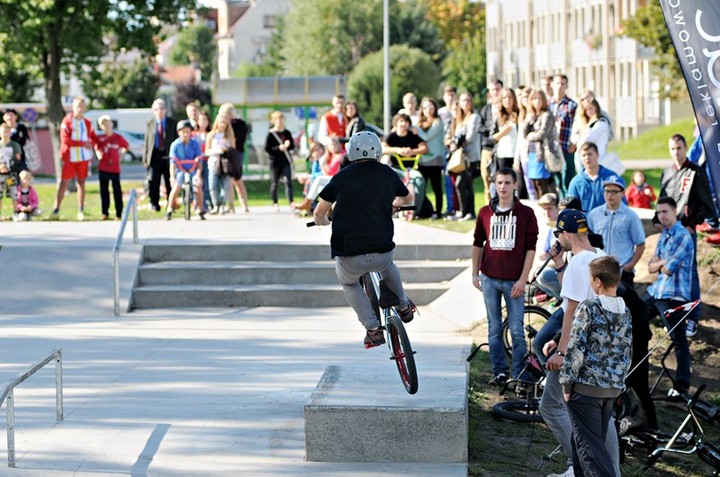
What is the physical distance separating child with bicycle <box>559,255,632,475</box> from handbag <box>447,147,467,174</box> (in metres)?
11.2

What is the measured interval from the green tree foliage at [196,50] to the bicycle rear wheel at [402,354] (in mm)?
147988

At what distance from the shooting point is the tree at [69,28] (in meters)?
33.8

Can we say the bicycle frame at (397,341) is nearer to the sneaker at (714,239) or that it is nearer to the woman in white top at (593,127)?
the sneaker at (714,239)

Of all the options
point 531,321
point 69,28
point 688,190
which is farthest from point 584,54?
point 531,321

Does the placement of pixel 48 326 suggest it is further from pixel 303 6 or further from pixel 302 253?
pixel 303 6

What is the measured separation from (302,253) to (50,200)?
1569cm

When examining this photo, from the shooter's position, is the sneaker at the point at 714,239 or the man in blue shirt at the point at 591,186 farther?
the sneaker at the point at 714,239

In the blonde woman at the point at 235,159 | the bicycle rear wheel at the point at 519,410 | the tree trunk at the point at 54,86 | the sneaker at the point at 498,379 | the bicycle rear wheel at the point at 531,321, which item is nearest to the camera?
the bicycle rear wheel at the point at 519,410

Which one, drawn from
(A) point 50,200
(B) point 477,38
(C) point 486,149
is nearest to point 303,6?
(B) point 477,38

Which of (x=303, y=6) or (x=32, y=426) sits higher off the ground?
(x=303, y=6)

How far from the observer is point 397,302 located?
9.92m

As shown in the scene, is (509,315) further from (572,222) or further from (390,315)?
(572,222)

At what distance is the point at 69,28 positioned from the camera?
34531mm

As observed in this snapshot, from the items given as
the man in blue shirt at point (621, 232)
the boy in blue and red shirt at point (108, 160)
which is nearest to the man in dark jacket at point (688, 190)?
the man in blue shirt at point (621, 232)
